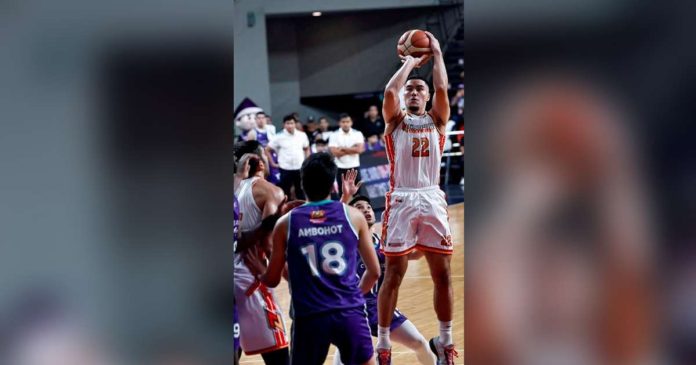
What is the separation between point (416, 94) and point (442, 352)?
1.31 metres

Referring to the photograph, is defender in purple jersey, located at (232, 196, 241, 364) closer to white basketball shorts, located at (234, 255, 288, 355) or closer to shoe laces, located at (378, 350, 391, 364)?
→ white basketball shorts, located at (234, 255, 288, 355)

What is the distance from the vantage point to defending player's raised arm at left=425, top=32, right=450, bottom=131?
4004 mm

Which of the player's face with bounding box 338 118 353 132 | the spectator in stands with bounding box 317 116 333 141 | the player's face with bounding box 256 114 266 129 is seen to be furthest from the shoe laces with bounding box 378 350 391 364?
the spectator in stands with bounding box 317 116 333 141

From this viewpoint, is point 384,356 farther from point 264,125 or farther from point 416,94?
point 264,125

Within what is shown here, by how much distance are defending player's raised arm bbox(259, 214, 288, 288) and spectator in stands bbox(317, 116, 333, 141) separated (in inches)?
267

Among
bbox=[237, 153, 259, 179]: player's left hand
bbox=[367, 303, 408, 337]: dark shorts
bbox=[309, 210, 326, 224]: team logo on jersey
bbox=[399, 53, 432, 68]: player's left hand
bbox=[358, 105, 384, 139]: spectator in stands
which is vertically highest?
bbox=[399, 53, 432, 68]: player's left hand

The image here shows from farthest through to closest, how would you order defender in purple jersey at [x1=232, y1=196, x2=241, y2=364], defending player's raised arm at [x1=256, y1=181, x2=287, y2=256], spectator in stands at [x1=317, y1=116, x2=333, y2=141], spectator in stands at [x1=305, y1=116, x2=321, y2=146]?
spectator in stands at [x1=305, y1=116, x2=321, y2=146]
spectator in stands at [x1=317, y1=116, x2=333, y2=141]
defending player's raised arm at [x1=256, y1=181, x2=287, y2=256]
defender in purple jersey at [x1=232, y1=196, x2=241, y2=364]

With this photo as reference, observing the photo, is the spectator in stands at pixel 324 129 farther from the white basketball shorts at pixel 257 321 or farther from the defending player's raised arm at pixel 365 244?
the defending player's raised arm at pixel 365 244

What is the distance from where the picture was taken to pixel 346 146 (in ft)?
29.9
